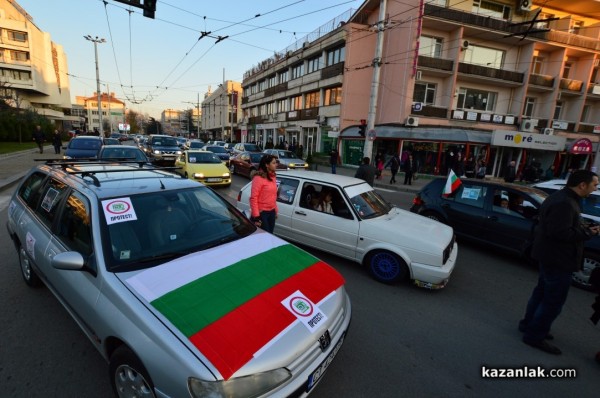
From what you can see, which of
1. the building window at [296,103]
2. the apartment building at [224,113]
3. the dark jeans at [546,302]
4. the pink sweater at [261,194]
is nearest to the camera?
the dark jeans at [546,302]

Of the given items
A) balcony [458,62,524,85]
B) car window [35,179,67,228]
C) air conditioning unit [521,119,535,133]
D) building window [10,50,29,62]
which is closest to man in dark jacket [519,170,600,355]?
car window [35,179,67,228]

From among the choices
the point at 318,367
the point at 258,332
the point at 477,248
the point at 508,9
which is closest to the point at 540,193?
the point at 477,248

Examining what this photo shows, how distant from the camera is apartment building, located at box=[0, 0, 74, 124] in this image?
47625mm

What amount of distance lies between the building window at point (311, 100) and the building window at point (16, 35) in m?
53.7

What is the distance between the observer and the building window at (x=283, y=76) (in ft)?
119

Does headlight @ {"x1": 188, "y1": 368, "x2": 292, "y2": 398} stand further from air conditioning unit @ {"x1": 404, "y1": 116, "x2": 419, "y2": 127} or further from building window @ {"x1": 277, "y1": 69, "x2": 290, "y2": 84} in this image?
building window @ {"x1": 277, "y1": 69, "x2": 290, "y2": 84}

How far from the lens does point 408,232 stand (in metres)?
4.39

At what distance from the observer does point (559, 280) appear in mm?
2979

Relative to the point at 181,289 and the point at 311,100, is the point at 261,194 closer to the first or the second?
the point at 181,289

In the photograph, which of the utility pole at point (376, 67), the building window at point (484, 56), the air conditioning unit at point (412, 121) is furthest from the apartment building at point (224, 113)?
the utility pole at point (376, 67)

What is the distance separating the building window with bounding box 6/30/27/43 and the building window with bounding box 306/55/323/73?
5340 centimetres

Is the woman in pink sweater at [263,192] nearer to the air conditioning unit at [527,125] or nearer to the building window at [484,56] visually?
the building window at [484,56]

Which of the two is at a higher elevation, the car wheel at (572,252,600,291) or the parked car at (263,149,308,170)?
the parked car at (263,149,308,170)

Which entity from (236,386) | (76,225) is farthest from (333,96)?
(236,386)
